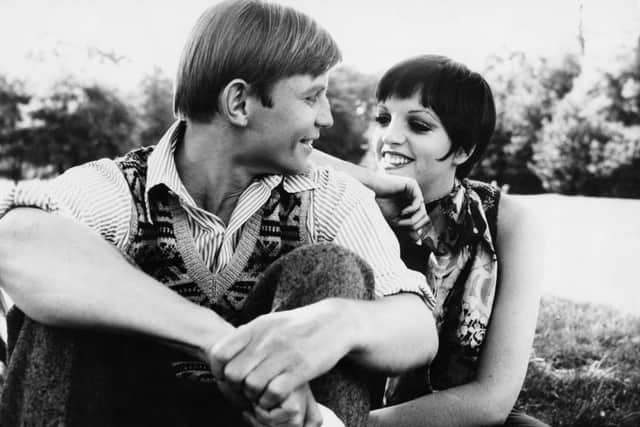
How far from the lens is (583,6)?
14172 millimetres

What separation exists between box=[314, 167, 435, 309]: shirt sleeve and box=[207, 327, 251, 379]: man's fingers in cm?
52

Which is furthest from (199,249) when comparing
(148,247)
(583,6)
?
(583,6)

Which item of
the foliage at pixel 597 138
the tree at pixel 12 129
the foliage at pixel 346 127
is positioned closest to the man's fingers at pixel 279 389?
the foliage at pixel 597 138

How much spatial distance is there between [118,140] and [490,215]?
40.5 meters

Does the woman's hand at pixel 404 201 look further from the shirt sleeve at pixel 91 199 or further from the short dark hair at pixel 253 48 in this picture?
the shirt sleeve at pixel 91 199

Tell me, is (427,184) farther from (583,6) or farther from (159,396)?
(583,6)

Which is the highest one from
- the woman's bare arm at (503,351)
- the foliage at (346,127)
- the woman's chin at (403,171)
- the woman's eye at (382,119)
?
the woman's eye at (382,119)

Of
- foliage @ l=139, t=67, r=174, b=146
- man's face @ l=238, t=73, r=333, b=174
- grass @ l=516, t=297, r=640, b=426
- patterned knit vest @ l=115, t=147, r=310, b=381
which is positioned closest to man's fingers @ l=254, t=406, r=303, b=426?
patterned knit vest @ l=115, t=147, r=310, b=381

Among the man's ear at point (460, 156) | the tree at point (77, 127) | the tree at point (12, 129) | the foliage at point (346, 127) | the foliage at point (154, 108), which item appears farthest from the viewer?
the foliage at point (346, 127)

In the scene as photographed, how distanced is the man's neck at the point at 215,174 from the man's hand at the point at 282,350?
725 millimetres

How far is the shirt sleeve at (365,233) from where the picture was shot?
203 cm

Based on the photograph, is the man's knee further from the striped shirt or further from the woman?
the woman

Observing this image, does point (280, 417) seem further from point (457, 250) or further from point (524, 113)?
point (524, 113)

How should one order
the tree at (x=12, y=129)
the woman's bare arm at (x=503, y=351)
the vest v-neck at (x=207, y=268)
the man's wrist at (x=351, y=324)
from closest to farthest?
the man's wrist at (x=351, y=324) < the vest v-neck at (x=207, y=268) < the woman's bare arm at (x=503, y=351) < the tree at (x=12, y=129)
